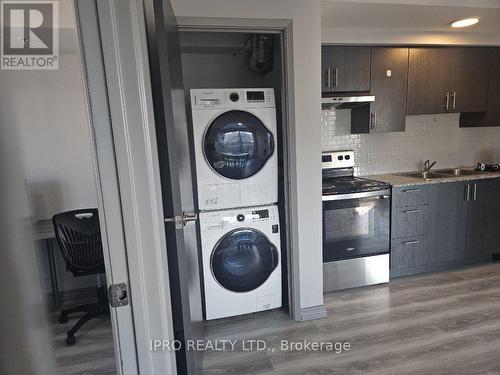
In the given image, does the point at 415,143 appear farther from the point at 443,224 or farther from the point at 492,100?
the point at 443,224

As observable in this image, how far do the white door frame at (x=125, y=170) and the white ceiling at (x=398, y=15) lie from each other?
6.33 ft

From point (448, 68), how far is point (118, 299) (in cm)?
357

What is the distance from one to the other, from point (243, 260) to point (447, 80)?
8.77 feet

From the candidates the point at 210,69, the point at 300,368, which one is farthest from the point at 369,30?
the point at 300,368

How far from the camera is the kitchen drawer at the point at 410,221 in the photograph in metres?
2.95

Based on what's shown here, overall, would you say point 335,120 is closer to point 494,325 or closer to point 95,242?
point 494,325

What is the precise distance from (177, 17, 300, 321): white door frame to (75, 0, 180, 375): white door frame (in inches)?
47.6

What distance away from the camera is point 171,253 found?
1.38 meters

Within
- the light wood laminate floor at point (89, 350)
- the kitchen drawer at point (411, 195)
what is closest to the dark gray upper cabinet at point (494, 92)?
the kitchen drawer at point (411, 195)

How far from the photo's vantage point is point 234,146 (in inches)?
91.9

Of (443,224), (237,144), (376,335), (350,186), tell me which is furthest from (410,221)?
(237,144)

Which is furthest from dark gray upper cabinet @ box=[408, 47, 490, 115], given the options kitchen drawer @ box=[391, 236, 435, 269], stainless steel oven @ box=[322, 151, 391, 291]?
kitchen drawer @ box=[391, 236, 435, 269]

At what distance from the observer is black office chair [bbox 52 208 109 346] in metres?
2.10

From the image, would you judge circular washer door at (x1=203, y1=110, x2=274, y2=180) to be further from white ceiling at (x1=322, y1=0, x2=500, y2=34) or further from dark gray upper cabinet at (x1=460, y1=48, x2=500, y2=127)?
dark gray upper cabinet at (x1=460, y1=48, x2=500, y2=127)
